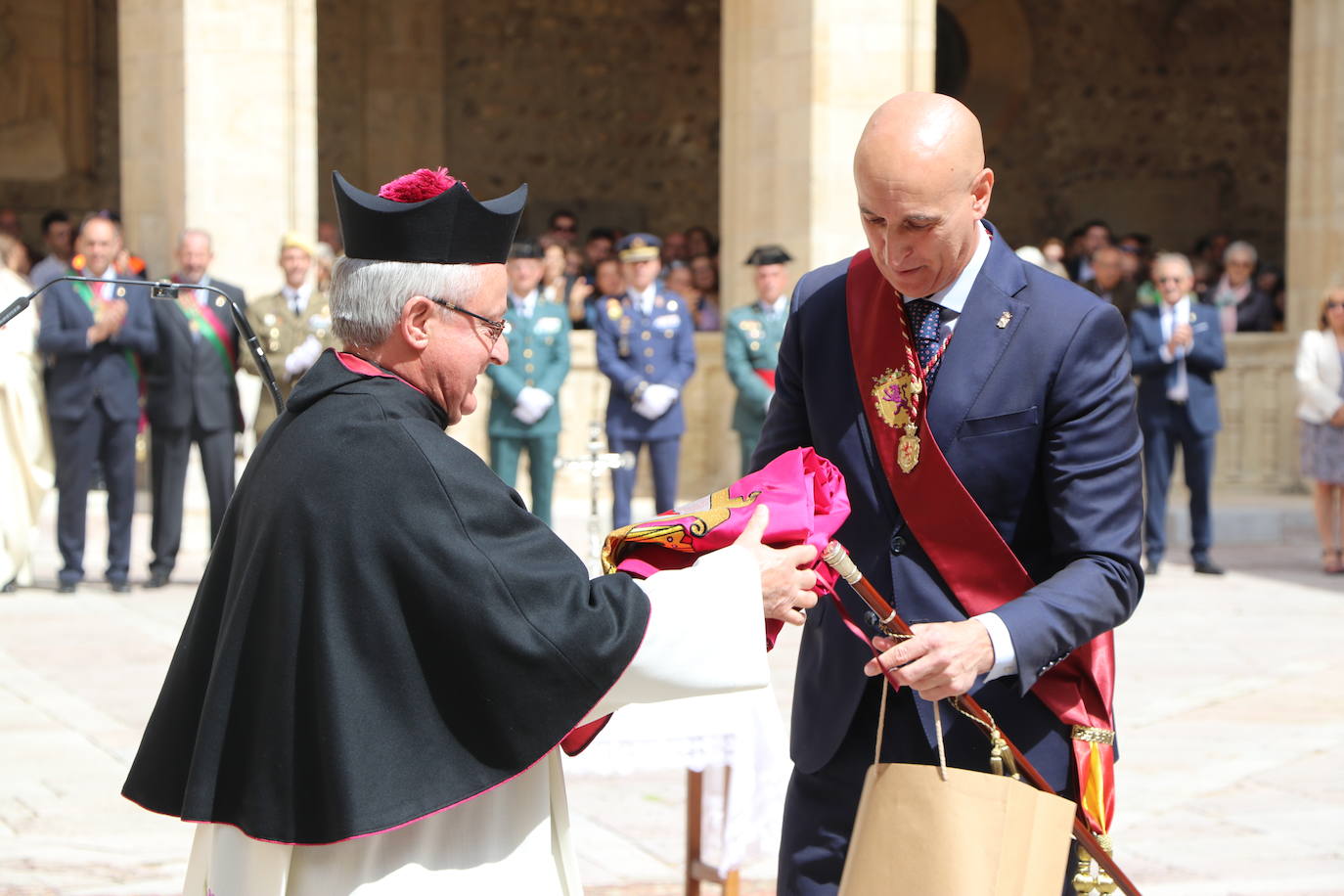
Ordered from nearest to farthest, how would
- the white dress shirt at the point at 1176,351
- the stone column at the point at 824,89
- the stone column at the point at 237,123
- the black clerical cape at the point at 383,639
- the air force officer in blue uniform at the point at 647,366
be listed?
the black clerical cape at the point at 383,639, the white dress shirt at the point at 1176,351, the air force officer in blue uniform at the point at 647,366, the stone column at the point at 237,123, the stone column at the point at 824,89

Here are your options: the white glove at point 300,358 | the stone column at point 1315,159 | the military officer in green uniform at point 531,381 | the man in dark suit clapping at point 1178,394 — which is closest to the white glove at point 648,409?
the military officer in green uniform at point 531,381

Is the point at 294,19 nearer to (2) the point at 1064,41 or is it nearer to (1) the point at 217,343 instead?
(1) the point at 217,343

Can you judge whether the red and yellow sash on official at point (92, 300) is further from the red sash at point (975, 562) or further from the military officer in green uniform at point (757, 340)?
the red sash at point (975, 562)

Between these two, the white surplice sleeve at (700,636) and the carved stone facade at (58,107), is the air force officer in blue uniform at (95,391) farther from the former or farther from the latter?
the carved stone facade at (58,107)

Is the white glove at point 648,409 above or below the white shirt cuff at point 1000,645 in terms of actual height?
below

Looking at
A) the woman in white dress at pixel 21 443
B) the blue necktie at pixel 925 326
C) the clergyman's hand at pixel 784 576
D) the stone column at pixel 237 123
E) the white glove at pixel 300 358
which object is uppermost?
the stone column at pixel 237 123

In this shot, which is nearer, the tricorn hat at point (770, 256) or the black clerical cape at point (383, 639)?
the black clerical cape at point (383, 639)

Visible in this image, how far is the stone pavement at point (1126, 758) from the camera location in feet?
15.4

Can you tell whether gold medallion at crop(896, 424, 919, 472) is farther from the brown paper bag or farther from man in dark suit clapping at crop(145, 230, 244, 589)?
man in dark suit clapping at crop(145, 230, 244, 589)

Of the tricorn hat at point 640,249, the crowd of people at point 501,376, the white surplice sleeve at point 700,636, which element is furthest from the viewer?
the tricorn hat at point 640,249

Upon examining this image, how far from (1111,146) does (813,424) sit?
1789cm

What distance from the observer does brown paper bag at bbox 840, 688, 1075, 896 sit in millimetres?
2420

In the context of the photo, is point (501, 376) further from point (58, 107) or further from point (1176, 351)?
point (58, 107)

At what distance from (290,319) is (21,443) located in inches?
60.0
